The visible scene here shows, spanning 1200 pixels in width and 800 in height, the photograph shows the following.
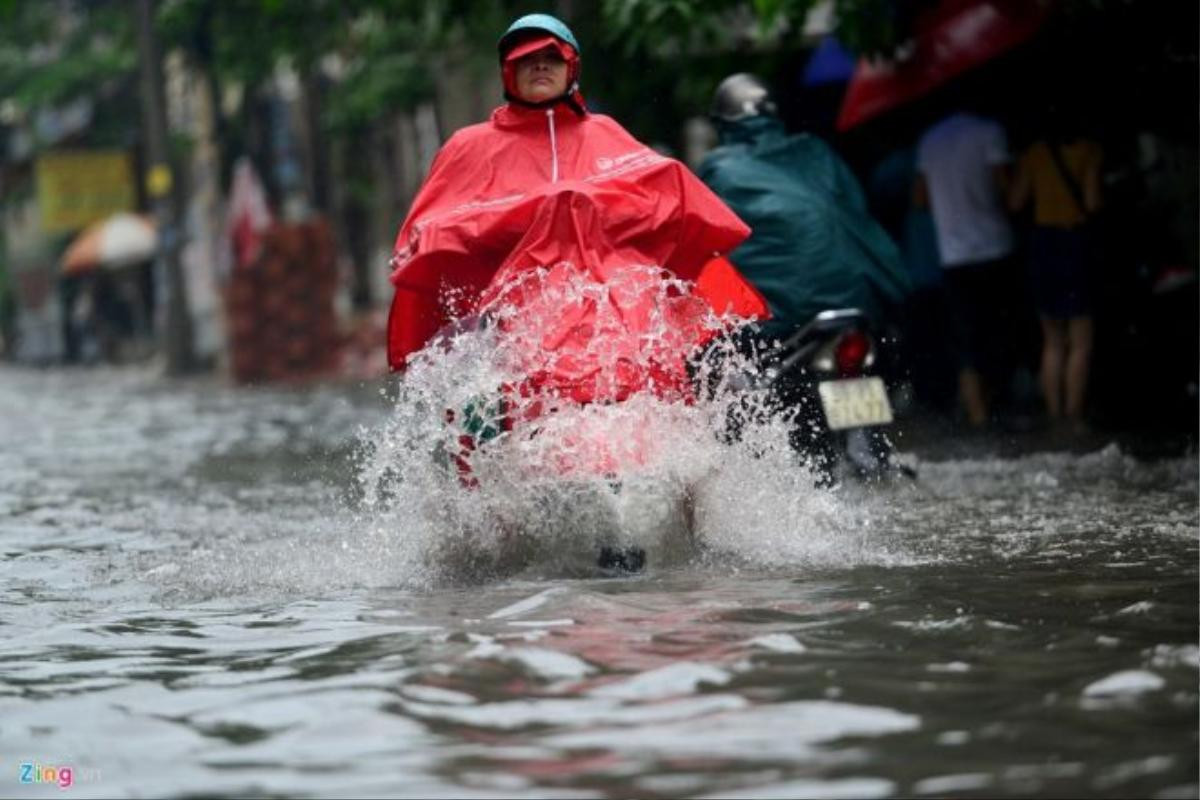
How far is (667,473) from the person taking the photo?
7.59m

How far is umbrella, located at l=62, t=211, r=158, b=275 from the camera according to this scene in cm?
4850

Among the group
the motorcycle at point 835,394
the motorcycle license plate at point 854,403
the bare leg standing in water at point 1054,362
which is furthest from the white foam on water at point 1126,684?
the bare leg standing in water at point 1054,362

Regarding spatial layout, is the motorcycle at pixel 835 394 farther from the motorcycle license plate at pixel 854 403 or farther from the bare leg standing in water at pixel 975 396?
the bare leg standing in water at pixel 975 396

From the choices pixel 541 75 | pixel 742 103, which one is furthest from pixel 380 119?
pixel 541 75

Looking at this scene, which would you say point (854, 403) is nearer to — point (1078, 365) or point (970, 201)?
point (1078, 365)

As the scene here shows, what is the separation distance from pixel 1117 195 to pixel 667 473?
7367 millimetres

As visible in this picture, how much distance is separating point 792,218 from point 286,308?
22.0 m

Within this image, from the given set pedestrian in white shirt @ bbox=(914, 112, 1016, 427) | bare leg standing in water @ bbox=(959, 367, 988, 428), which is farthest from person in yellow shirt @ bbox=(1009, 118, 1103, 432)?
bare leg standing in water @ bbox=(959, 367, 988, 428)

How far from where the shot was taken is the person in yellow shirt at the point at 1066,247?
44.4ft

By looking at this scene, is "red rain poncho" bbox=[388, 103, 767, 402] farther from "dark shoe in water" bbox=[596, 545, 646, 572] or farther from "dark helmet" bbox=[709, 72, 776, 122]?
"dark helmet" bbox=[709, 72, 776, 122]

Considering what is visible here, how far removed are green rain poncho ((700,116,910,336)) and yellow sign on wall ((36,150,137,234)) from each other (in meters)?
41.7

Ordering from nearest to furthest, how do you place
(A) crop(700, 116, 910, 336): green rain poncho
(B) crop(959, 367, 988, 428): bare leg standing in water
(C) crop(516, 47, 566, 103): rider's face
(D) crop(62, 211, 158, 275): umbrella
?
1. (C) crop(516, 47, 566, 103): rider's face
2. (A) crop(700, 116, 910, 336): green rain poncho
3. (B) crop(959, 367, 988, 428): bare leg standing in water
4. (D) crop(62, 211, 158, 275): umbrella

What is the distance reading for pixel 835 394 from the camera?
1017 centimetres

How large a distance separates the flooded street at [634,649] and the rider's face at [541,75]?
3.67 feet
